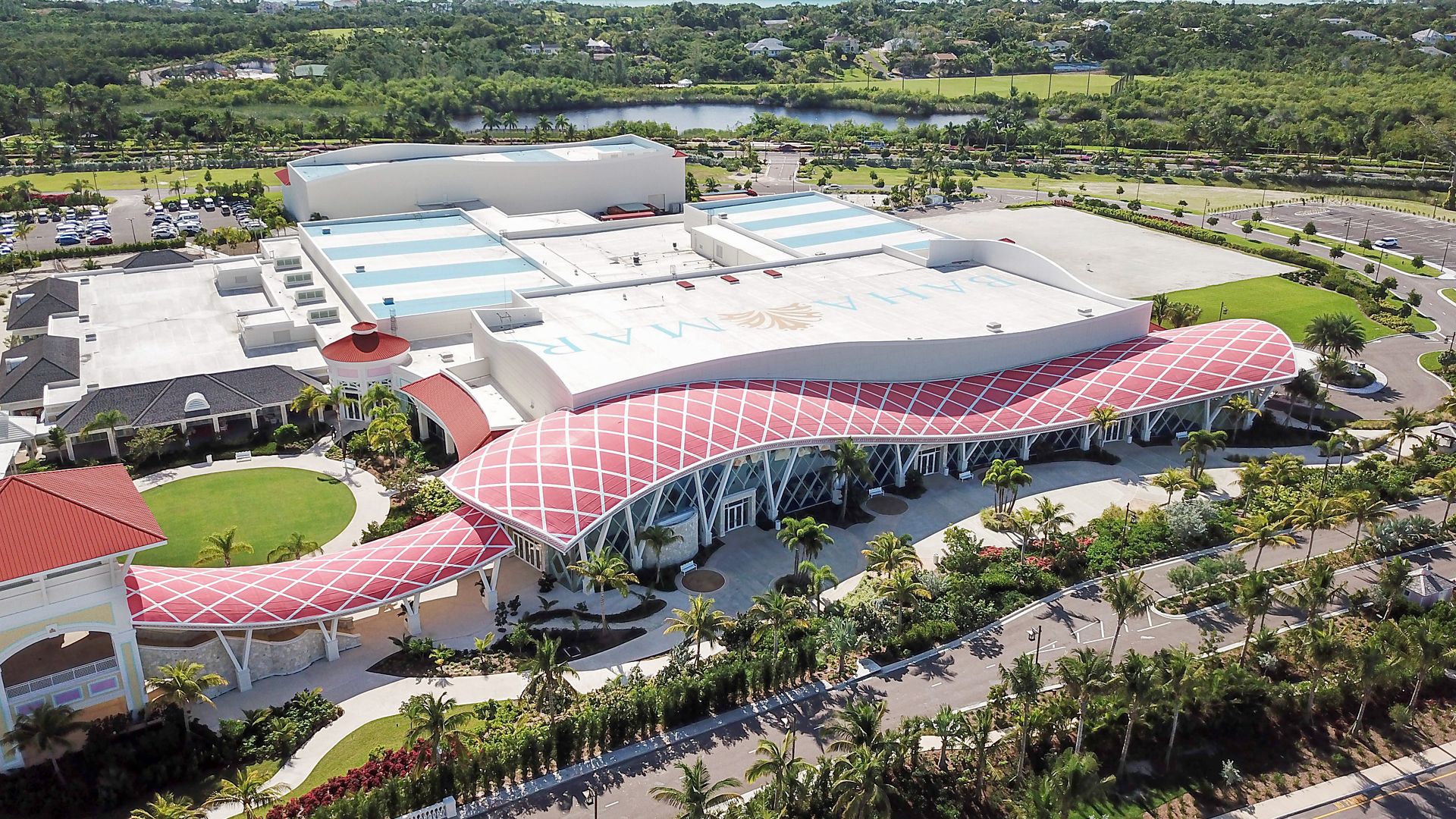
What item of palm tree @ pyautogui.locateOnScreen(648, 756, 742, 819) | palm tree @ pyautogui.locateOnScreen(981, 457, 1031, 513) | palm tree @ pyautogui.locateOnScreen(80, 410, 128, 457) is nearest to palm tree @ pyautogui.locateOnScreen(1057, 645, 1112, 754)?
palm tree @ pyautogui.locateOnScreen(648, 756, 742, 819)

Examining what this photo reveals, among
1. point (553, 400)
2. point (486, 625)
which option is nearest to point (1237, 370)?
point (553, 400)

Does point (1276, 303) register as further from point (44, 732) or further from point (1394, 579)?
point (44, 732)

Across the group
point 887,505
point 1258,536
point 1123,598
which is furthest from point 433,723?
point 1258,536

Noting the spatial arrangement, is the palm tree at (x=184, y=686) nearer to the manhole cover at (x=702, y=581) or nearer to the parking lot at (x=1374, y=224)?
the manhole cover at (x=702, y=581)

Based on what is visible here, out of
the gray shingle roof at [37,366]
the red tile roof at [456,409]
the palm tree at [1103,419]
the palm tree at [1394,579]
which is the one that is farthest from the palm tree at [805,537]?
the gray shingle roof at [37,366]

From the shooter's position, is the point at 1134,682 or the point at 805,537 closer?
the point at 1134,682

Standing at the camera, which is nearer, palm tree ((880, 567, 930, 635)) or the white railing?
the white railing

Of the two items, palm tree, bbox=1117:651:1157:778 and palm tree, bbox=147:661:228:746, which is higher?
palm tree, bbox=1117:651:1157:778

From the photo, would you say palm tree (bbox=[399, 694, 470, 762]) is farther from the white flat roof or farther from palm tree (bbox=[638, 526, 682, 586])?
the white flat roof
